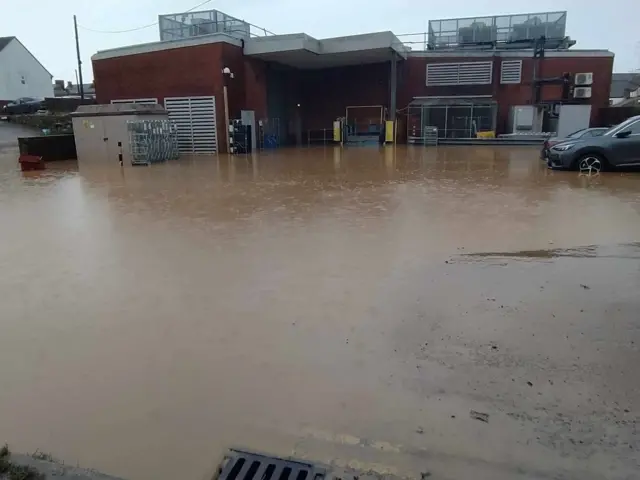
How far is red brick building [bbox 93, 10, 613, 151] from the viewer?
23.7m

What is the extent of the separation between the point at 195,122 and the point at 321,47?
7470 millimetres

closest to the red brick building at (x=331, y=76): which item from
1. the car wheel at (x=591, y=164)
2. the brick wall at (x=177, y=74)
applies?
the brick wall at (x=177, y=74)

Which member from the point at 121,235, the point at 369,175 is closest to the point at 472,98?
the point at 369,175

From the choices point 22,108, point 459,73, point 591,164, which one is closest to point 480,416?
point 591,164

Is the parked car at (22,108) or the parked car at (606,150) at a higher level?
the parked car at (22,108)

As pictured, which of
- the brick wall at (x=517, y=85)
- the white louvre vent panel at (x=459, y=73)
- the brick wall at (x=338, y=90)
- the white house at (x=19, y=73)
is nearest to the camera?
the brick wall at (x=517, y=85)

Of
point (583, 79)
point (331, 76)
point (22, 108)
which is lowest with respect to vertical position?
point (22, 108)

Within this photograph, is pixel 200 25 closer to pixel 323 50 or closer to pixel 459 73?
pixel 323 50

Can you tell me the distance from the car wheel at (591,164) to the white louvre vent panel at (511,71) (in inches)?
677

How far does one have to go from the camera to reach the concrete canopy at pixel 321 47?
23984mm

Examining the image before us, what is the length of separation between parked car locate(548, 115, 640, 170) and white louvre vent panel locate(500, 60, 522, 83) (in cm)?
1662

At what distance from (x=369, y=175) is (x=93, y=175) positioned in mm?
8450

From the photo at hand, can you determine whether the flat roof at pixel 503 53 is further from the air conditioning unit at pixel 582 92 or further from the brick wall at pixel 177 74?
the brick wall at pixel 177 74

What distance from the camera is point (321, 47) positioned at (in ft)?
84.3
